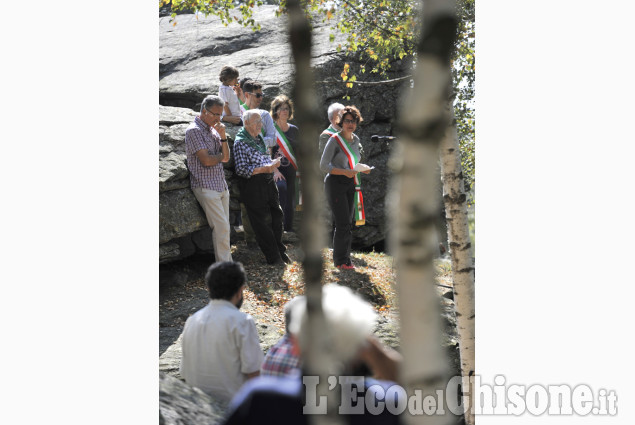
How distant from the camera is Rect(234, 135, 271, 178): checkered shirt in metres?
6.10

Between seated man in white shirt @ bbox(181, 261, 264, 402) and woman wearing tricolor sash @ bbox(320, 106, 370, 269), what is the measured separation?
3.01m

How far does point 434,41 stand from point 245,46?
7230 millimetres

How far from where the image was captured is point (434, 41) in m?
1.44

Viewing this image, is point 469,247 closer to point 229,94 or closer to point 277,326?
point 277,326

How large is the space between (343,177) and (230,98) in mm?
1486

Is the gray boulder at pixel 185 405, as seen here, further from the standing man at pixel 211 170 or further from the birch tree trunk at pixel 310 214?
the standing man at pixel 211 170

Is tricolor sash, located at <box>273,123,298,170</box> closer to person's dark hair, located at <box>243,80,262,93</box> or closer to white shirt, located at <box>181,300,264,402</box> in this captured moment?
person's dark hair, located at <box>243,80,262,93</box>

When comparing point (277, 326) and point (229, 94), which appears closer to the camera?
point (277, 326)

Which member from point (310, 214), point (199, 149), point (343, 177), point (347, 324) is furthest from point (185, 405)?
point (343, 177)

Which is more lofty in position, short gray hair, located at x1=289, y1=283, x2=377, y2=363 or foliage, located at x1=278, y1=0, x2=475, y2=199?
foliage, located at x1=278, y1=0, x2=475, y2=199

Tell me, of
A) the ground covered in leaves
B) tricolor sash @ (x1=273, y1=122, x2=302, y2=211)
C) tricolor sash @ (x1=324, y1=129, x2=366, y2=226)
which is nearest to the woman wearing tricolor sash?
tricolor sash @ (x1=324, y1=129, x2=366, y2=226)

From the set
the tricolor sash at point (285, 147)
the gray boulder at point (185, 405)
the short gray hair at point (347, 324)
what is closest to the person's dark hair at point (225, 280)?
the gray boulder at point (185, 405)

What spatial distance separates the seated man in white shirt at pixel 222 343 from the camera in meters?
3.19

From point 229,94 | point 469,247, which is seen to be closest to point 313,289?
point 469,247
